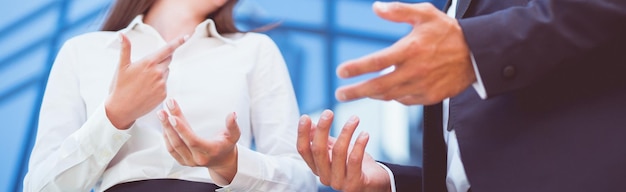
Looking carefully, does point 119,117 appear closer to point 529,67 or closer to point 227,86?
point 227,86

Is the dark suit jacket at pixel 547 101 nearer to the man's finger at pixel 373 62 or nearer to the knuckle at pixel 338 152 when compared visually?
the man's finger at pixel 373 62

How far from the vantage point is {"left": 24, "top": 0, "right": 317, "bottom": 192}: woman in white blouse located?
122 centimetres

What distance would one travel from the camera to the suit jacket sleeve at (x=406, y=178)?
1.13 metres

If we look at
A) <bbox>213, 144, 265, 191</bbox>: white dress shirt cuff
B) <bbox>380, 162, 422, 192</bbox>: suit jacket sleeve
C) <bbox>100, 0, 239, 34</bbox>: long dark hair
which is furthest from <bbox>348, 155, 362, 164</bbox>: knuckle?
<bbox>100, 0, 239, 34</bbox>: long dark hair

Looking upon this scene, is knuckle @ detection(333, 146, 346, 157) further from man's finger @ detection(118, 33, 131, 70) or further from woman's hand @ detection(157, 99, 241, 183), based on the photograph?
man's finger @ detection(118, 33, 131, 70)

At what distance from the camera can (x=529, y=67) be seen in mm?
688

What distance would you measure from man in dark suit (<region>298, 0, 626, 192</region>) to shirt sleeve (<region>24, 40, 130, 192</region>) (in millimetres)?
748

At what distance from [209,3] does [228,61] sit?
0.74ft

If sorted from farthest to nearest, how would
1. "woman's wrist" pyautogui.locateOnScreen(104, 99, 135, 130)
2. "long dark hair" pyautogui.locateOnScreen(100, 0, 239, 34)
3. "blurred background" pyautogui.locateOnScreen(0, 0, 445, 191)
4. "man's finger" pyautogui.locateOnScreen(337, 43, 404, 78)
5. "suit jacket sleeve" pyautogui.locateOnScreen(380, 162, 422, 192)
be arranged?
"blurred background" pyautogui.locateOnScreen(0, 0, 445, 191), "long dark hair" pyautogui.locateOnScreen(100, 0, 239, 34), "woman's wrist" pyautogui.locateOnScreen(104, 99, 135, 130), "suit jacket sleeve" pyautogui.locateOnScreen(380, 162, 422, 192), "man's finger" pyautogui.locateOnScreen(337, 43, 404, 78)

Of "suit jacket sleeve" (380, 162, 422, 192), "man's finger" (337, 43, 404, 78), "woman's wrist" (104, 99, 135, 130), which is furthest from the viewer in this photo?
"woman's wrist" (104, 99, 135, 130)

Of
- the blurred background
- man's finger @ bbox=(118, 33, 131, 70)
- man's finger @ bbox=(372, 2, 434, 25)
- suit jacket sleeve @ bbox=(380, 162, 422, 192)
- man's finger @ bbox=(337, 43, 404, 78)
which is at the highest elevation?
man's finger @ bbox=(372, 2, 434, 25)

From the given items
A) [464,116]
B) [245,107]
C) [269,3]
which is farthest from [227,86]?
[269,3]

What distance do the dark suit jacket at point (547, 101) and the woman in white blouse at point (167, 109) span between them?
413mm

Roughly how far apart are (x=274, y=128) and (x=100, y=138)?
0.40 meters
